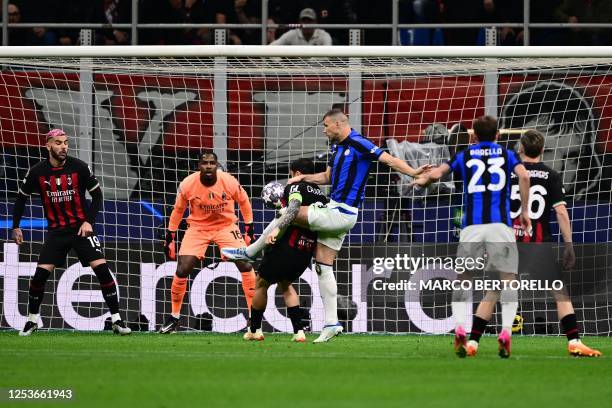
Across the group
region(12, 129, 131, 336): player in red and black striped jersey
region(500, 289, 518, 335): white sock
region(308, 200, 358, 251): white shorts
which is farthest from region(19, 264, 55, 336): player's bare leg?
region(500, 289, 518, 335): white sock

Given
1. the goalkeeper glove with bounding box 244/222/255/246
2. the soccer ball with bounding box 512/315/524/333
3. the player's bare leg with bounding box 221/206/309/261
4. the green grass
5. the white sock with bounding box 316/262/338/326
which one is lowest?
the green grass

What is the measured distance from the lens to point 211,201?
48.3 ft

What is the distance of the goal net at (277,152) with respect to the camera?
50.7ft

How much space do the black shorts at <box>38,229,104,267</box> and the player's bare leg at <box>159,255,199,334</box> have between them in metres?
0.97

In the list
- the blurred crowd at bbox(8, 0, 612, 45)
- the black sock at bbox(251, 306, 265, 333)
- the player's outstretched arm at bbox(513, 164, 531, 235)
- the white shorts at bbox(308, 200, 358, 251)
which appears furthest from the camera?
the blurred crowd at bbox(8, 0, 612, 45)

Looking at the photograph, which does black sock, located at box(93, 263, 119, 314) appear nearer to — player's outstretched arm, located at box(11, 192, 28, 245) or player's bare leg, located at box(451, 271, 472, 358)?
player's outstretched arm, located at box(11, 192, 28, 245)

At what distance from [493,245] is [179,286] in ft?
16.7

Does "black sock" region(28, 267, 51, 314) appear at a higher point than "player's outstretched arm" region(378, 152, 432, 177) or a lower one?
lower

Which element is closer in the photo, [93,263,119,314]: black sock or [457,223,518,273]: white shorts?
[457,223,518,273]: white shorts

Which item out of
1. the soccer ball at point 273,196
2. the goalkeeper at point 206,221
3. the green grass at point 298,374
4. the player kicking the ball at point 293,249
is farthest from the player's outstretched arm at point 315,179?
the goalkeeper at point 206,221

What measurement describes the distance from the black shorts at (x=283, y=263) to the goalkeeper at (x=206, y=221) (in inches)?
60.2

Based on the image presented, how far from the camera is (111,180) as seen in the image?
16.3 m

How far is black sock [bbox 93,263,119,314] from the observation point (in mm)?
14188

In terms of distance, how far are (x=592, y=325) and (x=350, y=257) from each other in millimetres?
3025
